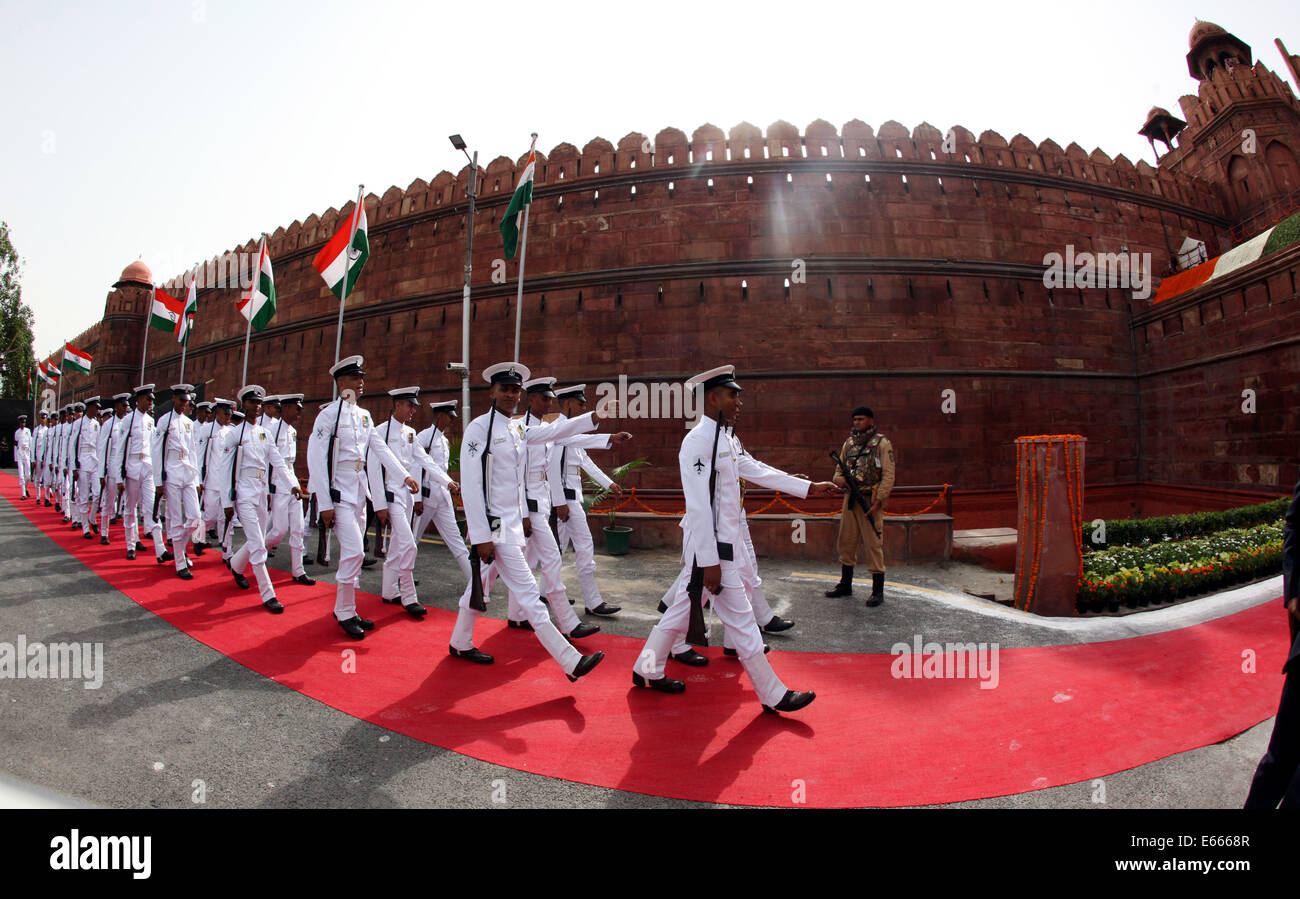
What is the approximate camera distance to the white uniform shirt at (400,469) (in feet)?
18.1

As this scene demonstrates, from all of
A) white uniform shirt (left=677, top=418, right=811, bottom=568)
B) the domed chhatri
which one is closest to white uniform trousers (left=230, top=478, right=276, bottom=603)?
white uniform shirt (left=677, top=418, right=811, bottom=568)

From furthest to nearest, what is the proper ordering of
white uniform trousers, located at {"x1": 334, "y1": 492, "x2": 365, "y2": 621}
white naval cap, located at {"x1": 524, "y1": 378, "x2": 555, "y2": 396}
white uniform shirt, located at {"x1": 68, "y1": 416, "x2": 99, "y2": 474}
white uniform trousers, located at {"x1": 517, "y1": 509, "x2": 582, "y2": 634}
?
white uniform shirt, located at {"x1": 68, "y1": 416, "x2": 99, "y2": 474} < white naval cap, located at {"x1": 524, "y1": 378, "x2": 555, "y2": 396} < white uniform trousers, located at {"x1": 334, "y1": 492, "x2": 365, "y2": 621} < white uniform trousers, located at {"x1": 517, "y1": 509, "x2": 582, "y2": 634}

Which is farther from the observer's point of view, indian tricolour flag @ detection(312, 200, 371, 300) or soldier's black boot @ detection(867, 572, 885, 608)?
indian tricolour flag @ detection(312, 200, 371, 300)

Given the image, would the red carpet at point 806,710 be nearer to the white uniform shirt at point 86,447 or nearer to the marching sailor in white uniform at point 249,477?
the marching sailor in white uniform at point 249,477

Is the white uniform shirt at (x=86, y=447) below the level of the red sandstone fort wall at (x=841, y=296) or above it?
below

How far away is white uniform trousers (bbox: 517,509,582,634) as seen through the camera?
459 centimetres

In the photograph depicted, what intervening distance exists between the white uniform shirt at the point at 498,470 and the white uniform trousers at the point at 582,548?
1476 mm

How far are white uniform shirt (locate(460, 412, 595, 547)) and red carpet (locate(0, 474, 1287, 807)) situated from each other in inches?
39.4

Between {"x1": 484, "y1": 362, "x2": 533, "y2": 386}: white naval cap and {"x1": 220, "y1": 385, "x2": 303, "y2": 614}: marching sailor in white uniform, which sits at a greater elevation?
{"x1": 484, "y1": 362, "x2": 533, "y2": 386}: white naval cap

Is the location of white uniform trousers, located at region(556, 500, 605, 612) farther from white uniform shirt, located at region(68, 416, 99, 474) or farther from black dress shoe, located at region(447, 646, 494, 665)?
white uniform shirt, located at region(68, 416, 99, 474)

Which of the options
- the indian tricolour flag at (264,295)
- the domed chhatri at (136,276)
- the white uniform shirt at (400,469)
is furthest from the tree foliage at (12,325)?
the white uniform shirt at (400,469)
